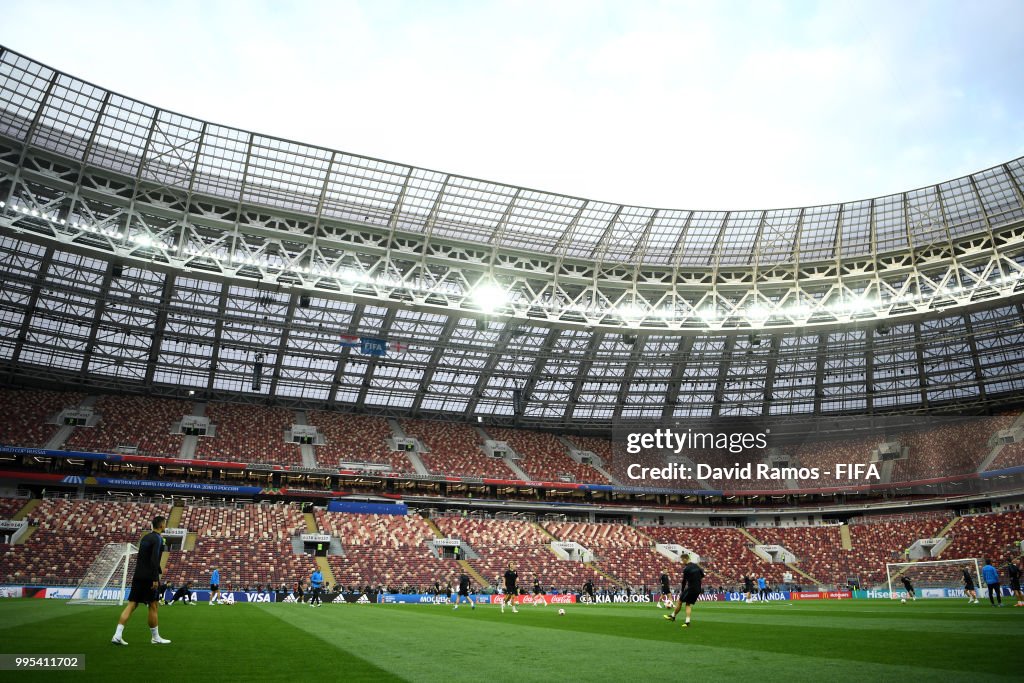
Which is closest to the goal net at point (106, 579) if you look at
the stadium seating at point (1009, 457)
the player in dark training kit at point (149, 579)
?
the player in dark training kit at point (149, 579)

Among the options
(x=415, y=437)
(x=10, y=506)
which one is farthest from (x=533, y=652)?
(x=415, y=437)

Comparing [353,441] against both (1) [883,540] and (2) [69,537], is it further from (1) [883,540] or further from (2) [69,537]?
(1) [883,540]

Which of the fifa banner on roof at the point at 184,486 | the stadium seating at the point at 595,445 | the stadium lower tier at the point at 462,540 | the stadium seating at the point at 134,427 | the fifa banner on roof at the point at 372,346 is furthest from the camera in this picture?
the stadium seating at the point at 595,445

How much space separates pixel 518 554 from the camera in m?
48.5

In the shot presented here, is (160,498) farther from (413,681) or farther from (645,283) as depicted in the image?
(413,681)

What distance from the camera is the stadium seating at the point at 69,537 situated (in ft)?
114

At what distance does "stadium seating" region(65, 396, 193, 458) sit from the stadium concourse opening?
1.09ft

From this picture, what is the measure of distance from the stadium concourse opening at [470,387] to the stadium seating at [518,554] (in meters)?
0.28

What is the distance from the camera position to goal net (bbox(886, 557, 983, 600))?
123ft

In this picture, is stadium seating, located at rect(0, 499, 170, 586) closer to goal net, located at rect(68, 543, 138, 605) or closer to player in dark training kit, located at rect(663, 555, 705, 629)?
goal net, located at rect(68, 543, 138, 605)

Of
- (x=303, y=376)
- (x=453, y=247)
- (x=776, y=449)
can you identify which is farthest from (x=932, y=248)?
(x=303, y=376)

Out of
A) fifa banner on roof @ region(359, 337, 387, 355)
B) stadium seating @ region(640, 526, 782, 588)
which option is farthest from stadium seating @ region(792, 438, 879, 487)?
fifa banner on roof @ region(359, 337, 387, 355)

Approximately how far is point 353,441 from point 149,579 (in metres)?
46.8

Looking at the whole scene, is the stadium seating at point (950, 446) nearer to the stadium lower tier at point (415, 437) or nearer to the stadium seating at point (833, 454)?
the stadium lower tier at point (415, 437)
